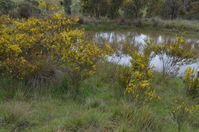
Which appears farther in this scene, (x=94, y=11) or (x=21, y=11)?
(x=94, y=11)

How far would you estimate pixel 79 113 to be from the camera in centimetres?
374

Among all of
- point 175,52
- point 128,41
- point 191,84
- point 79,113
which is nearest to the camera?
point 79,113

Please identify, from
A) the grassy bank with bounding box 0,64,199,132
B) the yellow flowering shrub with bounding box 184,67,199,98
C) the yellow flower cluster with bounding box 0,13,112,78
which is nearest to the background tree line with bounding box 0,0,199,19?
the yellow flower cluster with bounding box 0,13,112,78

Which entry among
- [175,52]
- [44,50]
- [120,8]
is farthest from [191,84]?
[120,8]

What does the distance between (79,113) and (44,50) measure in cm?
294

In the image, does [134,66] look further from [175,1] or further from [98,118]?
[175,1]

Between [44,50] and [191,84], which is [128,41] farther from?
[44,50]

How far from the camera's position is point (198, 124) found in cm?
442

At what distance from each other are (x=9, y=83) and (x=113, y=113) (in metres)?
3.06

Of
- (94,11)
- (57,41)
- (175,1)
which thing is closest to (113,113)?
(57,41)

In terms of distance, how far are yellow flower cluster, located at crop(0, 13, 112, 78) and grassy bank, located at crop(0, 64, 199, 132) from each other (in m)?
0.64

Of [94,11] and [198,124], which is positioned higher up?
→ [94,11]

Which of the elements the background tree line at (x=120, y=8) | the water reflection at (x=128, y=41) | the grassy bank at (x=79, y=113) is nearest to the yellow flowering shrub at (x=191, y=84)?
the grassy bank at (x=79, y=113)

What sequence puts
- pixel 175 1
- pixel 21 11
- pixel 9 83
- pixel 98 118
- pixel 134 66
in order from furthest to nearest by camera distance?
pixel 175 1
pixel 21 11
pixel 134 66
pixel 9 83
pixel 98 118
